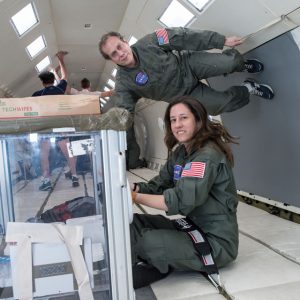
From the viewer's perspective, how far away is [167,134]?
2.82 meters

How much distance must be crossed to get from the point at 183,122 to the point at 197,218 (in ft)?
2.16

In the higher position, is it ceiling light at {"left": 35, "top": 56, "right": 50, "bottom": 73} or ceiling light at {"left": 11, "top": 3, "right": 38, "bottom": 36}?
ceiling light at {"left": 11, "top": 3, "right": 38, "bottom": 36}

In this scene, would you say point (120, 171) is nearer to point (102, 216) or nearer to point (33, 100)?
point (102, 216)

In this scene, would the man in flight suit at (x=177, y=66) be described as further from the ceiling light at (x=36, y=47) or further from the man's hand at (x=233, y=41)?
the ceiling light at (x=36, y=47)

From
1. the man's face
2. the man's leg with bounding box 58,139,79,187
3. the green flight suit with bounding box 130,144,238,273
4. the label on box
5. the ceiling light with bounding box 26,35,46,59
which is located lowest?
the green flight suit with bounding box 130,144,238,273

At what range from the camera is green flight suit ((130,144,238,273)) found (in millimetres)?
2314

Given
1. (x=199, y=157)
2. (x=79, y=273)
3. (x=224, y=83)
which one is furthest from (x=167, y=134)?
(x=224, y=83)

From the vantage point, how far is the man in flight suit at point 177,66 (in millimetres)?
3531

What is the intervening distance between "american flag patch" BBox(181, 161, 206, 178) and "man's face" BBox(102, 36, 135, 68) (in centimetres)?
151

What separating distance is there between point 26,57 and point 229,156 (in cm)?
610

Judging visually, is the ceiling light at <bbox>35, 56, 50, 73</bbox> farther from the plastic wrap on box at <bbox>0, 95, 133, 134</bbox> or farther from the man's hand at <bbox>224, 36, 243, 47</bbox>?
the plastic wrap on box at <bbox>0, 95, 133, 134</bbox>

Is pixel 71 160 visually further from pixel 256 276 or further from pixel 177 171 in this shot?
pixel 256 276

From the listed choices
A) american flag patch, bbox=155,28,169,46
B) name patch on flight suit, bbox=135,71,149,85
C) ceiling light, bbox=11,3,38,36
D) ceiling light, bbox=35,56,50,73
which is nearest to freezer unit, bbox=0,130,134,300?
name patch on flight suit, bbox=135,71,149,85

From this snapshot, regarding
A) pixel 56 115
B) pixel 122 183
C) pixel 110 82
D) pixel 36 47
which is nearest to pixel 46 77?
pixel 36 47
